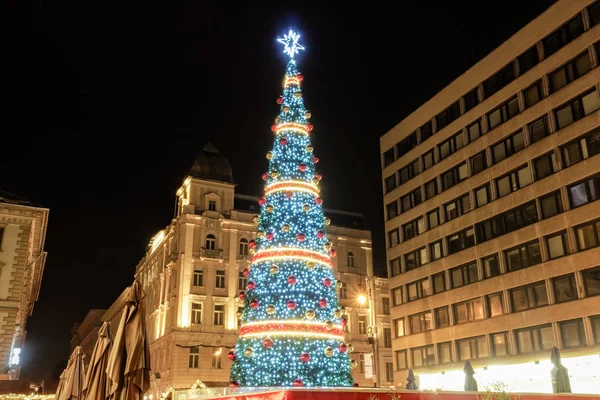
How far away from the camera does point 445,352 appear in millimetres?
38219

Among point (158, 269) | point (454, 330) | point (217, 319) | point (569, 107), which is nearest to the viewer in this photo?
point (569, 107)

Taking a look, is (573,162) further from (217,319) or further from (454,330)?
(217,319)

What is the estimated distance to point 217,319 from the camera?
5062 centimetres

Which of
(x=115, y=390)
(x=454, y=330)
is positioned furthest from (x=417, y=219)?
(x=115, y=390)

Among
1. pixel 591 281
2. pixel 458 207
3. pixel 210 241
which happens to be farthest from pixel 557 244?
pixel 210 241

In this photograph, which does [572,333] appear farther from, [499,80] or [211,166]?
[211,166]

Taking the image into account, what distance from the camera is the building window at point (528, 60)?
111ft

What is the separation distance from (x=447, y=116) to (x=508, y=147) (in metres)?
7.08

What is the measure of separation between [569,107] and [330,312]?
1944 cm

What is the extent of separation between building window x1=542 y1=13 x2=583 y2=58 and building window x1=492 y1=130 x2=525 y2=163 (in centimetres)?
499

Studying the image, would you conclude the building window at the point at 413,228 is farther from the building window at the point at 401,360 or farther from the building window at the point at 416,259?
the building window at the point at 401,360

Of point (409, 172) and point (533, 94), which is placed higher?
point (533, 94)

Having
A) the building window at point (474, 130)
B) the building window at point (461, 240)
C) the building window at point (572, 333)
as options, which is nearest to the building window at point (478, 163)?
the building window at point (474, 130)

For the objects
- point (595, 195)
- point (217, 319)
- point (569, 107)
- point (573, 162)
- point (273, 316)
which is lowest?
point (273, 316)
